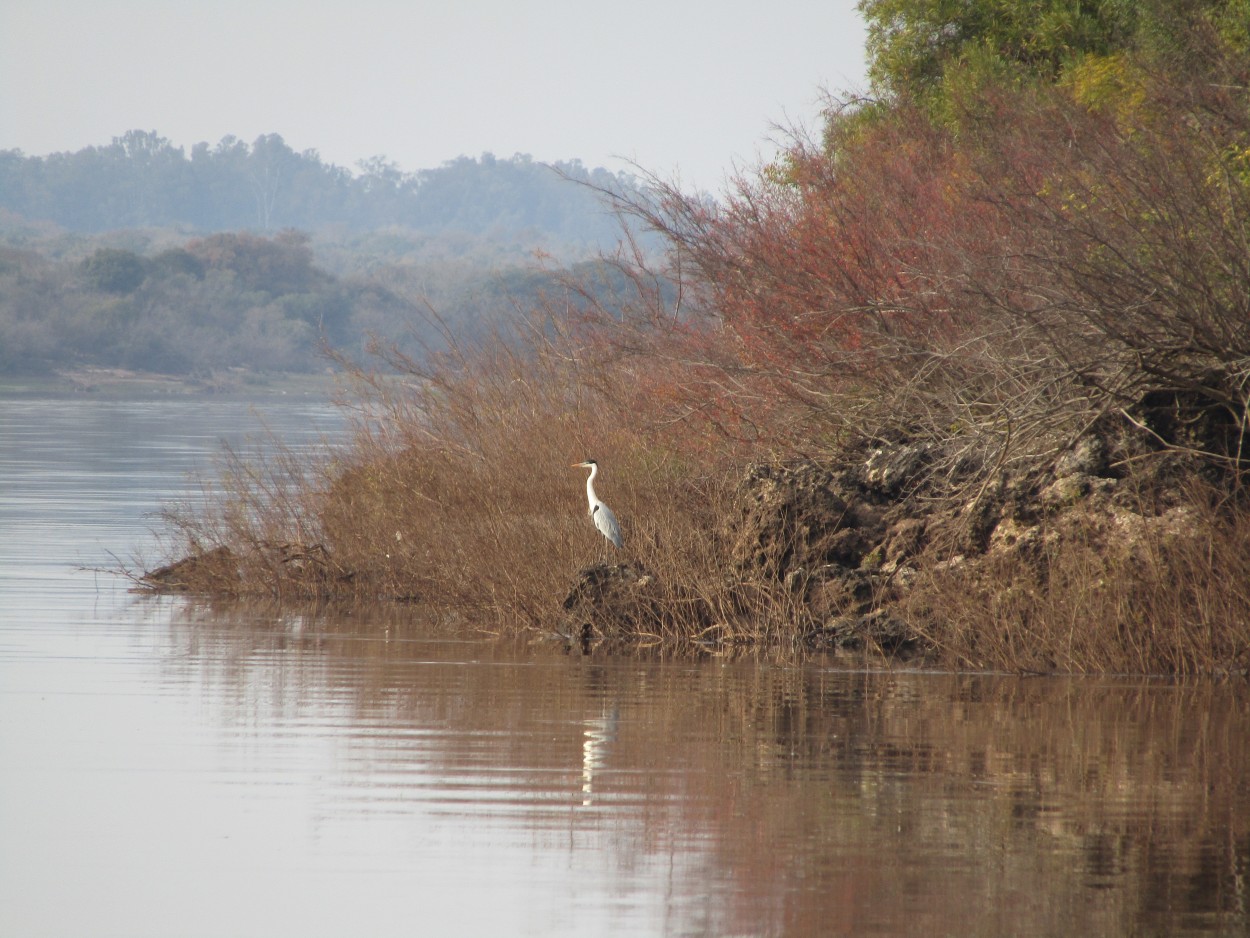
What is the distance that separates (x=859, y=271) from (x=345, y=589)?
22.5 ft

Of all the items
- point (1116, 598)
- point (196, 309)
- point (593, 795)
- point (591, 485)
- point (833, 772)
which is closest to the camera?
point (593, 795)

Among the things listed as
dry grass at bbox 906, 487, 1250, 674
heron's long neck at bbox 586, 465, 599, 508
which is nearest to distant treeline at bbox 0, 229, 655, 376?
heron's long neck at bbox 586, 465, 599, 508

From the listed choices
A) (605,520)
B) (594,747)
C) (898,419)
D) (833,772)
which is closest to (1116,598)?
(898,419)

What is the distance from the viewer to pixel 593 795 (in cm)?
930

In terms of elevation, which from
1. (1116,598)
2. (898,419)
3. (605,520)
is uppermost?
(898,419)

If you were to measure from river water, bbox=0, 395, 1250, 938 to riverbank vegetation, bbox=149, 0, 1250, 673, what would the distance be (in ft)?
3.17

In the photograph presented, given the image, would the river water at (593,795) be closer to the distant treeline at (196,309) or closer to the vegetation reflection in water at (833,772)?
the vegetation reflection in water at (833,772)

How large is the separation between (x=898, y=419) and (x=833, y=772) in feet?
25.6

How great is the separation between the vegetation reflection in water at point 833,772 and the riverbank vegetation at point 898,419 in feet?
2.95

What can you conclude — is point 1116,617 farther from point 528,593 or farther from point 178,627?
point 178,627

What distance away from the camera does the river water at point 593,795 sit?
7.30 metres

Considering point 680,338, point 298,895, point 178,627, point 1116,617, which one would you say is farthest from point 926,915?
point 680,338

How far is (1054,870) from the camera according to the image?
7844 mm

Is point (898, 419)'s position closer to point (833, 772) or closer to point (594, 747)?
point (594, 747)
